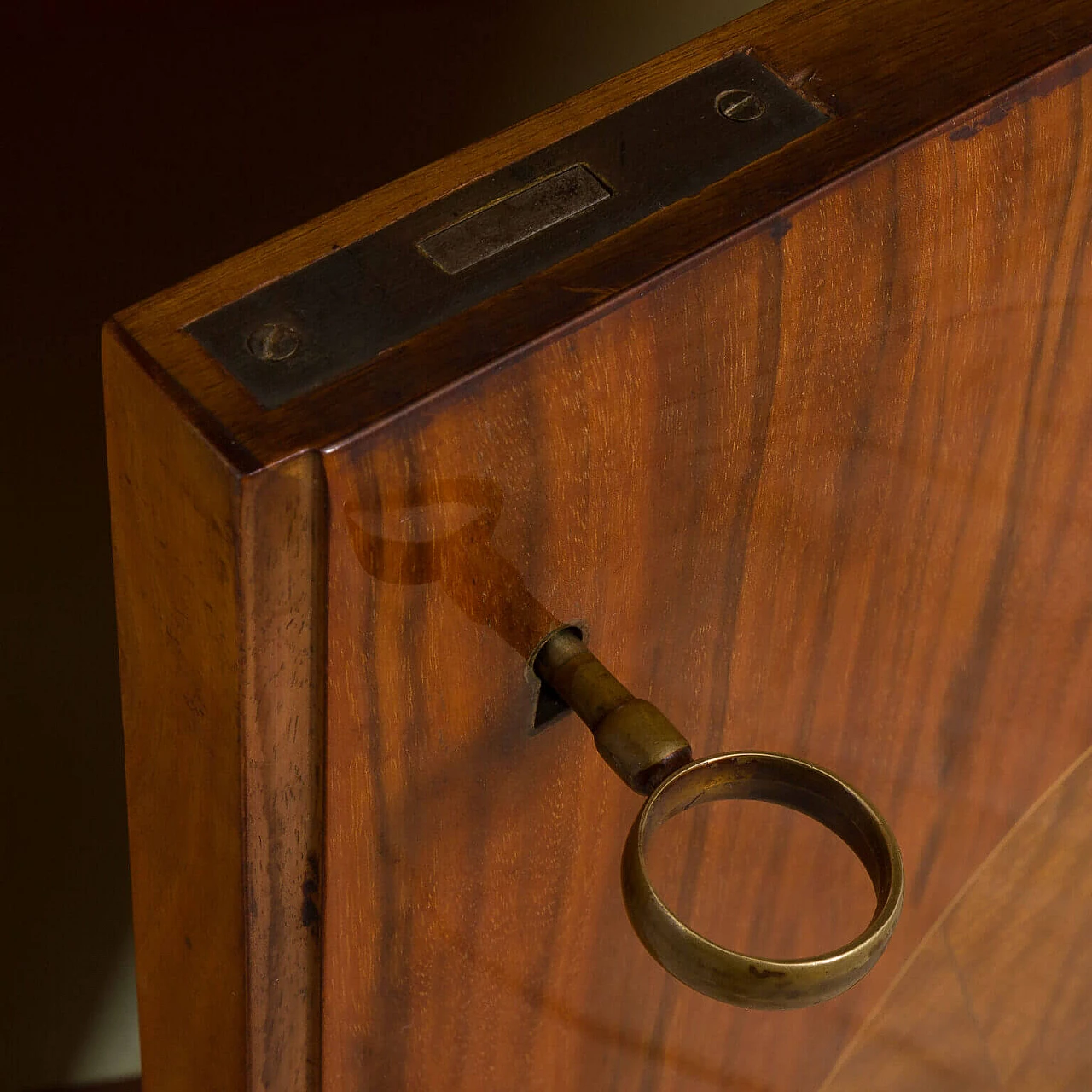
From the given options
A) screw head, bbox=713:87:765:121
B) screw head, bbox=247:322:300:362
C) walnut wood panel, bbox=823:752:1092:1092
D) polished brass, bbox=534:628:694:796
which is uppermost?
screw head, bbox=713:87:765:121

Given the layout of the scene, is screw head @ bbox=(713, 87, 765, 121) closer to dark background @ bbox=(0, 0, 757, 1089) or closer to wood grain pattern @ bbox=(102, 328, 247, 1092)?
wood grain pattern @ bbox=(102, 328, 247, 1092)

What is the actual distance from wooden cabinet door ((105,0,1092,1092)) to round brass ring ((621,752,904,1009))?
4 centimetres

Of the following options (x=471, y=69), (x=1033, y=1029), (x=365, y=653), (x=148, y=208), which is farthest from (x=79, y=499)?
(x=1033, y=1029)

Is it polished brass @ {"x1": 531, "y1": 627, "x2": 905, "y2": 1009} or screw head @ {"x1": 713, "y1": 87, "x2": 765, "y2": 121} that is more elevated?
screw head @ {"x1": 713, "y1": 87, "x2": 765, "y2": 121}

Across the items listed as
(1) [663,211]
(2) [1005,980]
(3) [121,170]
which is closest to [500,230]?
(1) [663,211]

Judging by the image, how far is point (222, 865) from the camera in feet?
1.12

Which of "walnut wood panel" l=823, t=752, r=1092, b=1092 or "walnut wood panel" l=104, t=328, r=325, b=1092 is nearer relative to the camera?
"walnut wood panel" l=104, t=328, r=325, b=1092

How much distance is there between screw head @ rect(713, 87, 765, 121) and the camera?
1.12ft

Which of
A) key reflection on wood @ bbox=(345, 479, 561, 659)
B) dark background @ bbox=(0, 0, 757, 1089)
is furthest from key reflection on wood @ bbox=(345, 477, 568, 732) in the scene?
dark background @ bbox=(0, 0, 757, 1089)

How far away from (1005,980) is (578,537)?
1.44ft

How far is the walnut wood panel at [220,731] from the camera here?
28 cm

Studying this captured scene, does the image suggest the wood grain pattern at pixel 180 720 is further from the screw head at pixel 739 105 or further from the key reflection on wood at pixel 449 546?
the screw head at pixel 739 105

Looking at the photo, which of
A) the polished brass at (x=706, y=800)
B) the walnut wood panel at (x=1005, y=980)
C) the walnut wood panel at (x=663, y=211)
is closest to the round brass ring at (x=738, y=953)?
the polished brass at (x=706, y=800)

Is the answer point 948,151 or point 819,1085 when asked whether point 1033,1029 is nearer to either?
point 819,1085
